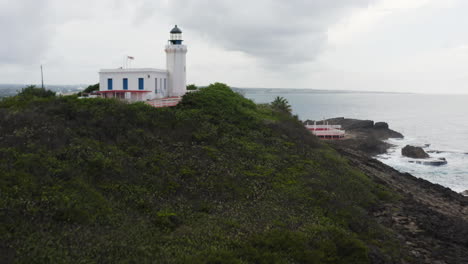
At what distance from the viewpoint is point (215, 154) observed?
2016 centimetres

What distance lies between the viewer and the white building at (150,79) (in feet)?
94.6

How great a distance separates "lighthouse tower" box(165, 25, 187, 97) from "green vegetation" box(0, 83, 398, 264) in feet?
25.9

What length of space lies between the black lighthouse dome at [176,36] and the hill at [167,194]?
967 cm

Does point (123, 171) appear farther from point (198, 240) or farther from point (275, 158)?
point (275, 158)

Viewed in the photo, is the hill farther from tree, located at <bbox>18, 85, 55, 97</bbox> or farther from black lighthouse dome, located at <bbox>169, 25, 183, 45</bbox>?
black lighthouse dome, located at <bbox>169, 25, 183, 45</bbox>

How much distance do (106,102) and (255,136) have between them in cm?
1020

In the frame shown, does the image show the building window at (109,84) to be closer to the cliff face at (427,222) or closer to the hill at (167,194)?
the hill at (167,194)

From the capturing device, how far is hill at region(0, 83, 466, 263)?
35.1 feet

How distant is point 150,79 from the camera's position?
29281 mm

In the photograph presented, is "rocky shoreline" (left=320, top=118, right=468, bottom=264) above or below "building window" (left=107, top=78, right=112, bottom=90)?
below

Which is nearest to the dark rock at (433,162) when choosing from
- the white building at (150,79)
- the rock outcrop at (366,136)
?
the rock outcrop at (366,136)

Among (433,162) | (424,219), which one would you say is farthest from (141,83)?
(433,162)

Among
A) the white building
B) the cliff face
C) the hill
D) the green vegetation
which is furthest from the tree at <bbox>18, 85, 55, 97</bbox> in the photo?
the cliff face

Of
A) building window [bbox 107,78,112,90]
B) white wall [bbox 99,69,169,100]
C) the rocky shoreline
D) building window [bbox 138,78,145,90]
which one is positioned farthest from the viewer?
building window [bbox 107,78,112,90]
